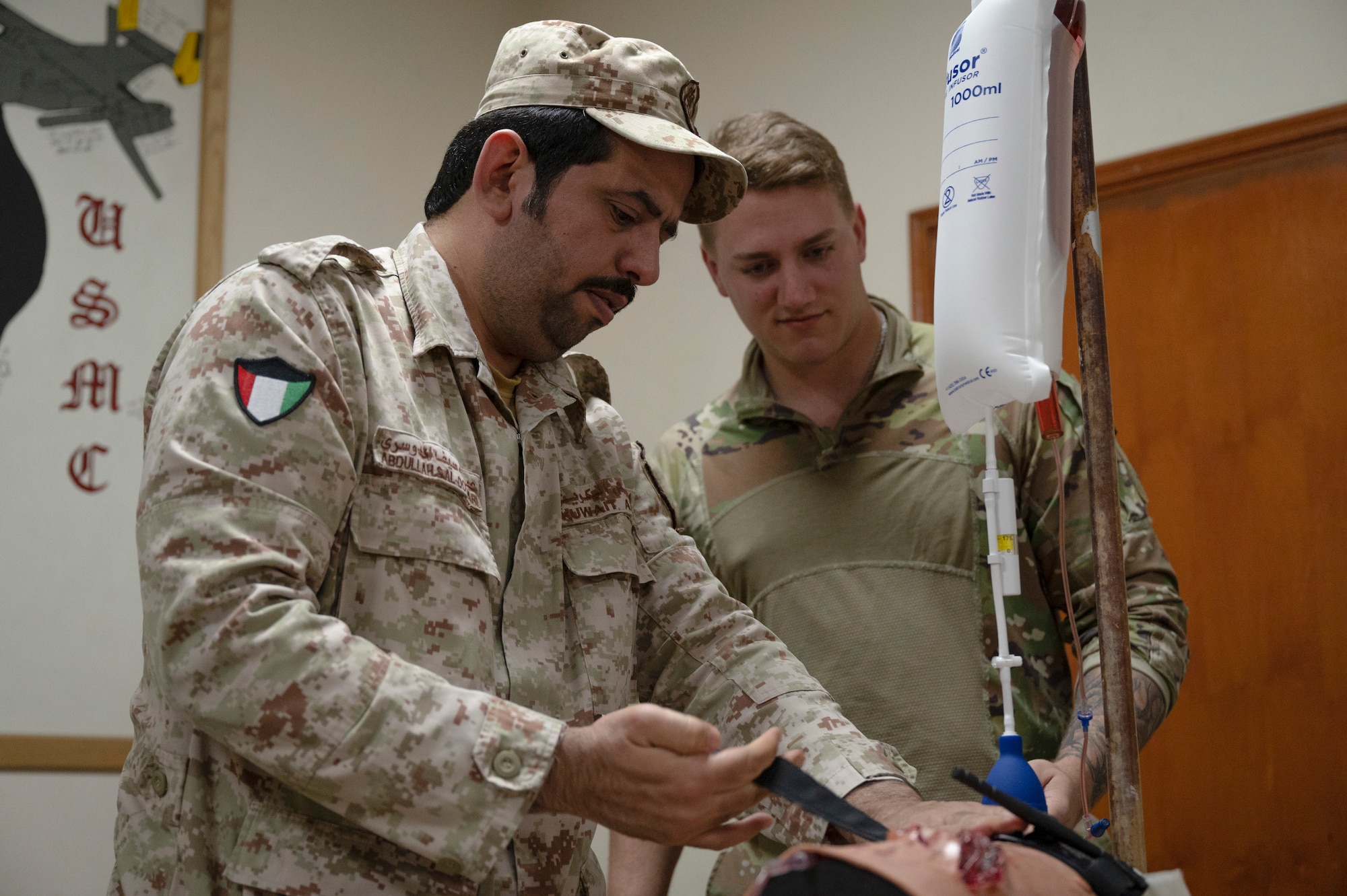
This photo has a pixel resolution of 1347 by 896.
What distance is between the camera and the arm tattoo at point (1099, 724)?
4.09ft

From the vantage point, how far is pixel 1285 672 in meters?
2.10

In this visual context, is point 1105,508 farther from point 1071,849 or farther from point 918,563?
point 918,563

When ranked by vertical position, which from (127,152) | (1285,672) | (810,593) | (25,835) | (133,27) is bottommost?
(25,835)

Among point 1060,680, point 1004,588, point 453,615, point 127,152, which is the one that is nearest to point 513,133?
point 453,615

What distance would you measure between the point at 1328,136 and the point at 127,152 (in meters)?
2.41

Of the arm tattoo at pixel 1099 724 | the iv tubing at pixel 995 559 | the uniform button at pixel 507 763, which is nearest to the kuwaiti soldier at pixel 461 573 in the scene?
the uniform button at pixel 507 763

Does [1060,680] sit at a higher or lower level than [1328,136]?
lower

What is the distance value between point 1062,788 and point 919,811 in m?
0.25

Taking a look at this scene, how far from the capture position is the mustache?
1.23 meters

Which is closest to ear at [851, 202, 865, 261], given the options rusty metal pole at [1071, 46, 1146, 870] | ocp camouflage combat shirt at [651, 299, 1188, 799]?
ocp camouflage combat shirt at [651, 299, 1188, 799]

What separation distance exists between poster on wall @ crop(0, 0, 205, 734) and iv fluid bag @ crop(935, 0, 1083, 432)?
189cm

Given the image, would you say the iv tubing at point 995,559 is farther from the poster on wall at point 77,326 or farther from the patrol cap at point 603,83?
the poster on wall at point 77,326

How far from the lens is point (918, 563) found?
62.4 inches

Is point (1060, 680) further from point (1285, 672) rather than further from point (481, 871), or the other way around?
point (481, 871)
